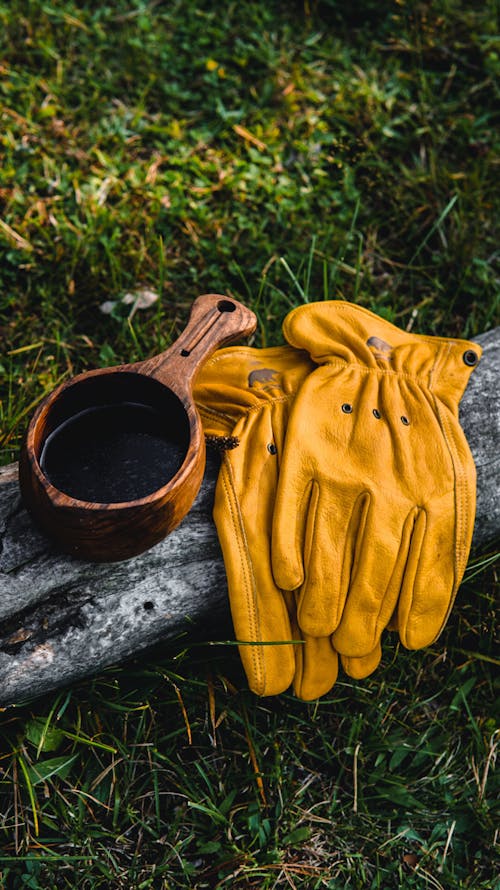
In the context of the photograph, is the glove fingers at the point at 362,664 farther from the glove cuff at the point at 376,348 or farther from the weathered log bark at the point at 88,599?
the glove cuff at the point at 376,348

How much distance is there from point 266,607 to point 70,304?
1523 mm

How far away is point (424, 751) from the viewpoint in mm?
2162

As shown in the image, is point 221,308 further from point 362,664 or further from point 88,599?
point 362,664

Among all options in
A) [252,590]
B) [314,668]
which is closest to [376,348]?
[252,590]

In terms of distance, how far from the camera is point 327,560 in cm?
192

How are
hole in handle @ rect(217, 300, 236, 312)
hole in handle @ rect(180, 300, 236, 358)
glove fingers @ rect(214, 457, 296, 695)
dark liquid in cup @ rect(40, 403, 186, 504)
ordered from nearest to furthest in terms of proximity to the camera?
dark liquid in cup @ rect(40, 403, 186, 504) → glove fingers @ rect(214, 457, 296, 695) → hole in handle @ rect(180, 300, 236, 358) → hole in handle @ rect(217, 300, 236, 312)

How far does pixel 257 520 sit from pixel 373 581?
33cm

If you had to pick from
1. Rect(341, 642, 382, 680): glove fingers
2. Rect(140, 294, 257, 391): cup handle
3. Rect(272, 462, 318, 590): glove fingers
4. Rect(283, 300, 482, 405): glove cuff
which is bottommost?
Rect(341, 642, 382, 680): glove fingers

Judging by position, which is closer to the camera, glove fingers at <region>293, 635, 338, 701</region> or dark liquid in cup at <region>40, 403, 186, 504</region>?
dark liquid in cup at <region>40, 403, 186, 504</region>

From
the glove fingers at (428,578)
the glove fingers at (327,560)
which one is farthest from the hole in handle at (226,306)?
the glove fingers at (428,578)

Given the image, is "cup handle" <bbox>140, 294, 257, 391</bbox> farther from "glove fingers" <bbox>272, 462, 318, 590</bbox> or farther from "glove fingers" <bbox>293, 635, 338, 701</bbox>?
"glove fingers" <bbox>293, 635, 338, 701</bbox>

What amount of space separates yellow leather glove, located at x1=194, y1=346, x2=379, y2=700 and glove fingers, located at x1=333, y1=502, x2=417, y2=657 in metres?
0.10

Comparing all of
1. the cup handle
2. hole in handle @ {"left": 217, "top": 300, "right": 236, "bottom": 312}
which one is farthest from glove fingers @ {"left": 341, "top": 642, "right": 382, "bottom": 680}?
hole in handle @ {"left": 217, "top": 300, "right": 236, "bottom": 312}

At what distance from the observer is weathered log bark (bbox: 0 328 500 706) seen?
182 cm
